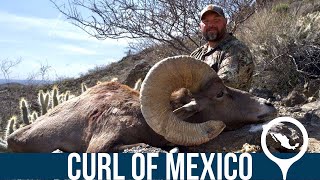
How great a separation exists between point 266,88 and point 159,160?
9543 millimetres

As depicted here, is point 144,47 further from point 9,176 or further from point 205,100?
point 9,176

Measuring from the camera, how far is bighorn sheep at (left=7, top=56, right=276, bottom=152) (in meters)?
5.67

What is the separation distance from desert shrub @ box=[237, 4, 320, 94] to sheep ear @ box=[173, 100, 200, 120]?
806 centimetres

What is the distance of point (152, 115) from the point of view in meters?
5.65

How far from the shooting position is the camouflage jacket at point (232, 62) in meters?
6.71

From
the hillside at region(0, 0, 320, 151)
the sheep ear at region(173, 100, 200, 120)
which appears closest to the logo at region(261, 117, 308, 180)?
the sheep ear at region(173, 100, 200, 120)

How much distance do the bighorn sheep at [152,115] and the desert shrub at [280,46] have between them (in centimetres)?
788

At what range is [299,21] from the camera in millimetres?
16109

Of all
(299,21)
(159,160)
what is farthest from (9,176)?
(299,21)

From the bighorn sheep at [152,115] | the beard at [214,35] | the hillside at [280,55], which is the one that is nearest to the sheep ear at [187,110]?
the bighorn sheep at [152,115]

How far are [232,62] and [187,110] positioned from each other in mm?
1111

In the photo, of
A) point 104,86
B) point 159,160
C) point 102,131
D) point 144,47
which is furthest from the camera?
point 144,47

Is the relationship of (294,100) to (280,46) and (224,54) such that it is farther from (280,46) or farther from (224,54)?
(224,54)

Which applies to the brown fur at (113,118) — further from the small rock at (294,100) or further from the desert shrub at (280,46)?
the desert shrub at (280,46)
